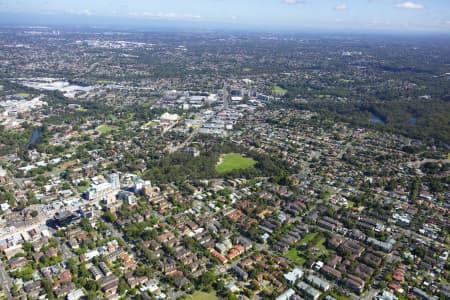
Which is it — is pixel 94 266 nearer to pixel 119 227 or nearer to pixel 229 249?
pixel 119 227

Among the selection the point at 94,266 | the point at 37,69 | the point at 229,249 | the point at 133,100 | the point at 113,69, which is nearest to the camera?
the point at 94,266

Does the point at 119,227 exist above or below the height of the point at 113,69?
below

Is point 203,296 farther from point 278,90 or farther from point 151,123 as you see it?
point 278,90

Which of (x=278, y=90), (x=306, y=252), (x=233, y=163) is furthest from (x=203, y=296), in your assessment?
(x=278, y=90)

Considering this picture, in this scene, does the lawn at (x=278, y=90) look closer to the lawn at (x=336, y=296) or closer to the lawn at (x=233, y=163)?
the lawn at (x=233, y=163)

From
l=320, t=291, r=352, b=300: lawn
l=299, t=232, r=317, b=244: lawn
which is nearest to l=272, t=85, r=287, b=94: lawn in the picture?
l=299, t=232, r=317, b=244: lawn

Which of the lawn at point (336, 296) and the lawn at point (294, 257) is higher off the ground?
the lawn at point (294, 257)

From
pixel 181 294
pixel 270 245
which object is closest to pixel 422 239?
pixel 270 245

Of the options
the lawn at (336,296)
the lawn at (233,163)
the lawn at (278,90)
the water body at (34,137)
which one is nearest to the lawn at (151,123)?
the water body at (34,137)

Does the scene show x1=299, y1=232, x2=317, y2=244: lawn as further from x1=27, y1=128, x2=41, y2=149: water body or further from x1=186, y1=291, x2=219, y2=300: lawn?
x1=27, y1=128, x2=41, y2=149: water body
